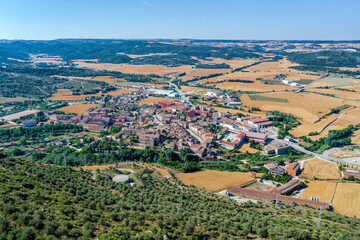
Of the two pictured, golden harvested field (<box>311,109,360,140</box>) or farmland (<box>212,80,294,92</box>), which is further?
farmland (<box>212,80,294,92</box>)

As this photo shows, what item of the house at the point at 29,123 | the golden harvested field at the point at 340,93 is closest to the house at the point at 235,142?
the house at the point at 29,123

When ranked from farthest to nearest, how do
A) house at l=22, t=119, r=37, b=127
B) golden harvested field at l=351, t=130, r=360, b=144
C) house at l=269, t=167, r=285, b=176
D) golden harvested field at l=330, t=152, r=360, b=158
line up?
house at l=22, t=119, r=37, b=127
golden harvested field at l=351, t=130, r=360, b=144
golden harvested field at l=330, t=152, r=360, b=158
house at l=269, t=167, r=285, b=176

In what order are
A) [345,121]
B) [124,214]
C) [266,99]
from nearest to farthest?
[124,214] → [345,121] → [266,99]

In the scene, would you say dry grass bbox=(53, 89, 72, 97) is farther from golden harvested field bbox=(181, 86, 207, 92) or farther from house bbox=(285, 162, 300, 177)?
house bbox=(285, 162, 300, 177)

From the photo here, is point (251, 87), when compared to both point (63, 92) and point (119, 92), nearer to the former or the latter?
point (119, 92)

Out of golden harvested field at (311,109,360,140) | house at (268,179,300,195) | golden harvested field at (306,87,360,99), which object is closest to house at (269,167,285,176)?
house at (268,179,300,195)

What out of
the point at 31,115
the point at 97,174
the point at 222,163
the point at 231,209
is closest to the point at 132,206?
the point at 231,209

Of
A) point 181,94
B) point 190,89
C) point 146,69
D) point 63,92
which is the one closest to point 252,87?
point 190,89
